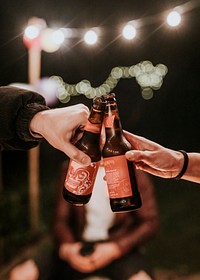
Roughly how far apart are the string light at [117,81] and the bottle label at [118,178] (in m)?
2.90

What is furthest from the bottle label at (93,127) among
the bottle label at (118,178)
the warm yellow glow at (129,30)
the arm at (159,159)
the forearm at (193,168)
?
the warm yellow glow at (129,30)

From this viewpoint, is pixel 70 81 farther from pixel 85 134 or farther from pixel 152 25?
pixel 85 134

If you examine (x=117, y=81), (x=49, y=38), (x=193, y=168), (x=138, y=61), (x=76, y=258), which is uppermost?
(x=49, y=38)

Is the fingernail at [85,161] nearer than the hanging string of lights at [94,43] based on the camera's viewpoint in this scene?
Yes

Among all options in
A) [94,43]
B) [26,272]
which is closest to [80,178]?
[26,272]

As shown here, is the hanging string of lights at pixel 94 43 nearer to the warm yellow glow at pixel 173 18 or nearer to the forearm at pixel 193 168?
the warm yellow glow at pixel 173 18

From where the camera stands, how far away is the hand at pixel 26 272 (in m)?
2.62

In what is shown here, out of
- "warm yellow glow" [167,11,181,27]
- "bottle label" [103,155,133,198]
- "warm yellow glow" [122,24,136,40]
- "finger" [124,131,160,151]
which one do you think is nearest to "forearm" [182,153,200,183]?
"finger" [124,131,160,151]

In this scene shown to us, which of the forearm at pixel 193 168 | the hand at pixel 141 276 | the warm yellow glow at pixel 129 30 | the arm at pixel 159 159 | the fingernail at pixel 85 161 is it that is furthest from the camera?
the warm yellow glow at pixel 129 30

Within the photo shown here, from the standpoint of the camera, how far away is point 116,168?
4.24 ft

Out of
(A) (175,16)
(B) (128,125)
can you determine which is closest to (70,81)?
(B) (128,125)

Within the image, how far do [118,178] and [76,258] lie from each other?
147 centimetres

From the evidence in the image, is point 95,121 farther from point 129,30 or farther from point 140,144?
point 129,30

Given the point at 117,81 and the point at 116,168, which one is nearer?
the point at 116,168
